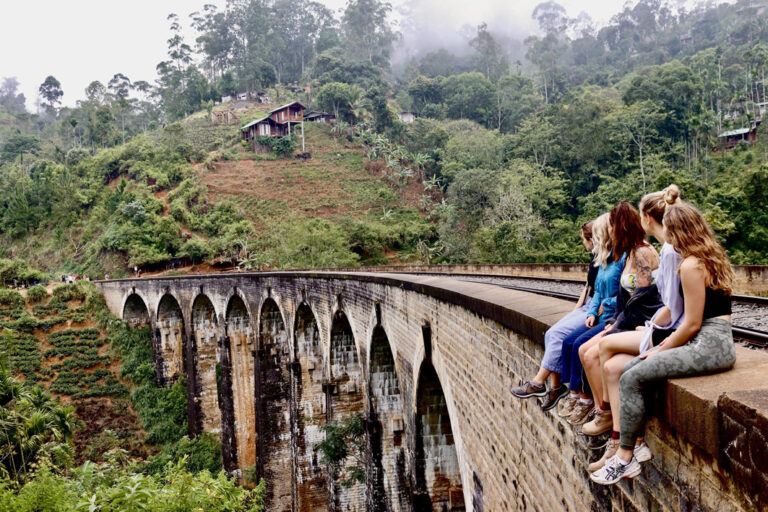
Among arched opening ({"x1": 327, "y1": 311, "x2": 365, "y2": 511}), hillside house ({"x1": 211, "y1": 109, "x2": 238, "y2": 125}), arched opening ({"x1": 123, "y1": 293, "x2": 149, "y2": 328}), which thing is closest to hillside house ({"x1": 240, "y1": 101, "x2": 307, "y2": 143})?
hillside house ({"x1": 211, "y1": 109, "x2": 238, "y2": 125})

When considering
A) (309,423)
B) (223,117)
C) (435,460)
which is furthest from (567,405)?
(223,117)

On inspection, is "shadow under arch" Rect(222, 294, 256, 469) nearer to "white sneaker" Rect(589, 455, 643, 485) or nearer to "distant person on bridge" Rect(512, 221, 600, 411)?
"distant person on bridge" Rect(512, 221, 600, 411)

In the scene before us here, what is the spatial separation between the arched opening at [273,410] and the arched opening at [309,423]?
7.06ft

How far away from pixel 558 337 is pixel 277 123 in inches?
2441

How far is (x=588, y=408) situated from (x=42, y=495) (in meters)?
9.94

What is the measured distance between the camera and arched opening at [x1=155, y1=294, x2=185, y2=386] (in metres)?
29.7

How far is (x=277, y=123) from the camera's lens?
61875 millimetres

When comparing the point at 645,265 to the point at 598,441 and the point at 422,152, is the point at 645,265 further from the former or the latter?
the point at 422,152

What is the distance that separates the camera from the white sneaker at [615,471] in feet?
7.78

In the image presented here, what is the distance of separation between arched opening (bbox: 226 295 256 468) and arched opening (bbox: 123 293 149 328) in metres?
12.3

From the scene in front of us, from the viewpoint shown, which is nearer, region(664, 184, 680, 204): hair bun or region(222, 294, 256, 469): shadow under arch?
region(664, 184, 680, 204): hair bun

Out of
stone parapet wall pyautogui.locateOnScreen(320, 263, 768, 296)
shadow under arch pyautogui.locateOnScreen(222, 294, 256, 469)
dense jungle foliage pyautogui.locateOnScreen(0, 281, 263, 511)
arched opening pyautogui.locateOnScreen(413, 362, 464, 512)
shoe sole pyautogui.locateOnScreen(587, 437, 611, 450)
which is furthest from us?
shadow under arch pyautogui.locateOnScreen(222, 294, 256, 469)

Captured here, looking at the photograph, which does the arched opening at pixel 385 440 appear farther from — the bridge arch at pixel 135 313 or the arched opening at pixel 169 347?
the bridge arch at pixel 135 313

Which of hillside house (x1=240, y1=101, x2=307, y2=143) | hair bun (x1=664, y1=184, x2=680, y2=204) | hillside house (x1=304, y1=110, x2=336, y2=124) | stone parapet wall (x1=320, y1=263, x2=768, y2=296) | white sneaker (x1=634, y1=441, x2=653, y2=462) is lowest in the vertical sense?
stone parapet wall (x1=320, y1=263, x2=768, y2=296)
